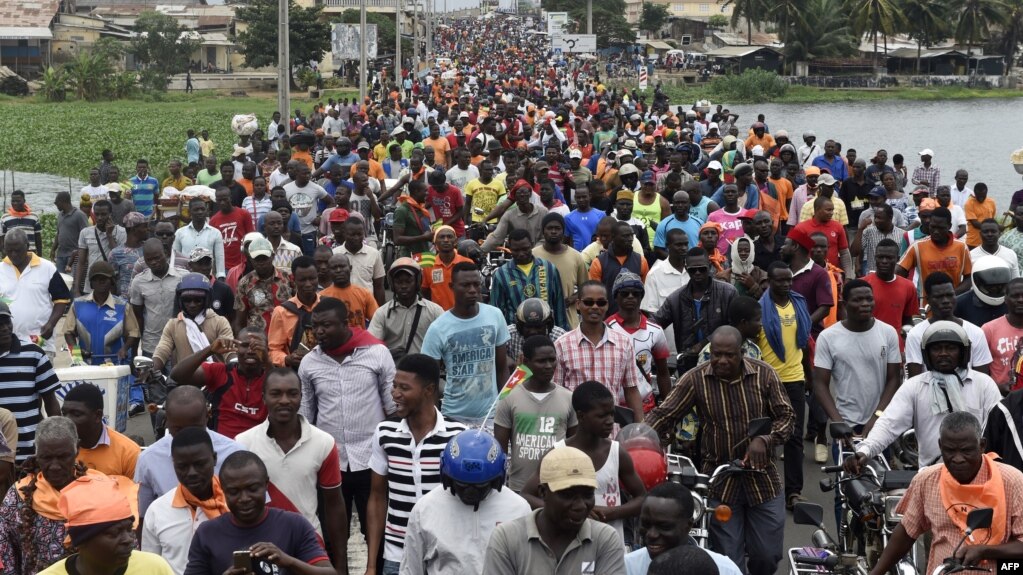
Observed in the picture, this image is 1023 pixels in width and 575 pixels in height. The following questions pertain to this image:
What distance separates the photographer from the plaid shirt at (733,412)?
7.04 m

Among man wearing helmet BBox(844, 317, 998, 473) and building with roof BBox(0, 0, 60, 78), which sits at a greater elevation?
building with roof BBox(0, 0, 60, 78)

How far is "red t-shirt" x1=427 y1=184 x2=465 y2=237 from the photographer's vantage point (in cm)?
1437

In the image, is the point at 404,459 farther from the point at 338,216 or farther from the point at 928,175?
the point at 928,175

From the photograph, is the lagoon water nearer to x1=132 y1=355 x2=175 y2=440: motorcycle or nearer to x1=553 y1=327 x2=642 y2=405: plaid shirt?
x1=132 y1=355 x2=175 y2=440: motorcycle

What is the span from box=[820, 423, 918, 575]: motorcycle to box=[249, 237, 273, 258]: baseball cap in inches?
173

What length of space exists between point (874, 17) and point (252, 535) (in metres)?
96.8

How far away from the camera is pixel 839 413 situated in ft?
28.1

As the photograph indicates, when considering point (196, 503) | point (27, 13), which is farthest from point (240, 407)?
point (27, 13)

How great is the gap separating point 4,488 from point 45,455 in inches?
41.6

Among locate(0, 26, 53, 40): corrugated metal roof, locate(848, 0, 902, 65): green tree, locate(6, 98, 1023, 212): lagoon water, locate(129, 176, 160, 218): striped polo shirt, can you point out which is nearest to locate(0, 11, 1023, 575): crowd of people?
locate(129, 176, 160, 218): striped polo shirt

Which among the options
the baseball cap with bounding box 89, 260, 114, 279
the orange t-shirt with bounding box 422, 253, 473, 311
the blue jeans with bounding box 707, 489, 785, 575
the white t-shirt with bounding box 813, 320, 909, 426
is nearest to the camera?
the blue jeans with bounding box 707, 489, 785, 575

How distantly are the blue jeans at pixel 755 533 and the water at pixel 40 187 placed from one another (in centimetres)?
2586

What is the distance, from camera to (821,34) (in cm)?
9869

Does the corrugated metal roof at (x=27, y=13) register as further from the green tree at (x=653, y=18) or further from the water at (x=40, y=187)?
the water at (x=40, y=187)
